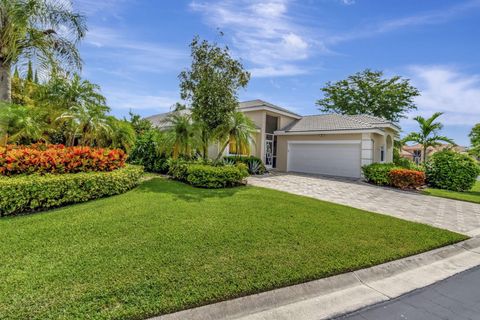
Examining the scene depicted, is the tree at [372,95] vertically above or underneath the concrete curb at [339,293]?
above

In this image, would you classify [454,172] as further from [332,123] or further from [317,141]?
[317,141]

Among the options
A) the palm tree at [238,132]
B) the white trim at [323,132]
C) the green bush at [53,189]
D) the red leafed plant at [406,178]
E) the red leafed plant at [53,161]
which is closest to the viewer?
the green bush at [53,189]

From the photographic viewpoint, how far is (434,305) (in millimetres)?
3619

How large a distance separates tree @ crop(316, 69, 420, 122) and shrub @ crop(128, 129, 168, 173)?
1207 inches

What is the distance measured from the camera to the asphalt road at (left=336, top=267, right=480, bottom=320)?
3.32 m

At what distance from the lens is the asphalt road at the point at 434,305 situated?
10.9 ft

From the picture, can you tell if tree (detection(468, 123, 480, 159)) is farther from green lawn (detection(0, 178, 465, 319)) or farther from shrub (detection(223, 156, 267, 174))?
green lawn (detection(0, 178, 465, 319))

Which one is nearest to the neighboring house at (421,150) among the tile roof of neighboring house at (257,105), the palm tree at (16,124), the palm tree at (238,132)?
the tile roof of neighboring house at (257,105)

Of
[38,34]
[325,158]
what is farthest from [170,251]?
[325,158]

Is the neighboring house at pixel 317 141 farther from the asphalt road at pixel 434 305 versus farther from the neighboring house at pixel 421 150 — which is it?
the asphalt road at pixel 434 305

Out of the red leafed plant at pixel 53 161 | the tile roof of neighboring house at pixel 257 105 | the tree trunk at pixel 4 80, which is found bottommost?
the red leafed plant at pixel 53 161

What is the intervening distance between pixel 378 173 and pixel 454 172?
5531 millimetres

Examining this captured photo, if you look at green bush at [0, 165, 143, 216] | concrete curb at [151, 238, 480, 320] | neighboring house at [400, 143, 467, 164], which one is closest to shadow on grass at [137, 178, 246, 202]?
green bush at [0, 165, 143, 216]

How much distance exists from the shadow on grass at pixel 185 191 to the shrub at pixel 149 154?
140 inches
